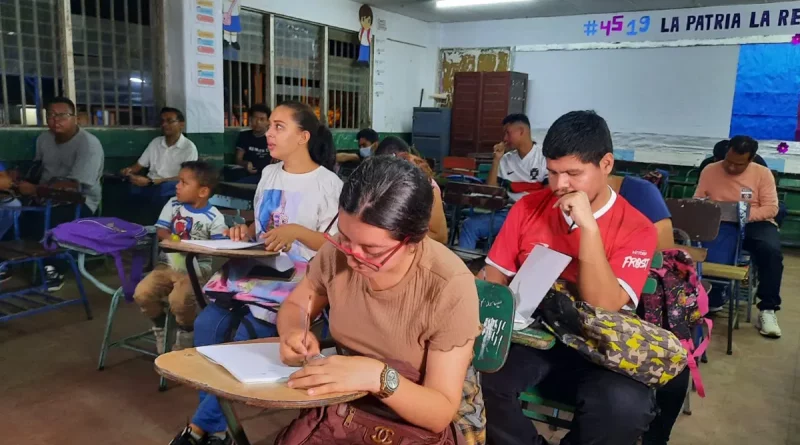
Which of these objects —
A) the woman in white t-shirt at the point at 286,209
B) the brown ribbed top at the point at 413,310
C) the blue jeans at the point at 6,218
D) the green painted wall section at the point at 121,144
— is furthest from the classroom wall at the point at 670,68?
the brown ribbed top at the point at 413,310

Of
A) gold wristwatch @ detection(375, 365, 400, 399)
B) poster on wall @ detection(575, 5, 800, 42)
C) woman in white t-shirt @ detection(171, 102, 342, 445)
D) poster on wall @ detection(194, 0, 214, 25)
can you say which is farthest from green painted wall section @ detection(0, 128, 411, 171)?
poster on wall @ detection(575, 5, 800, 42)

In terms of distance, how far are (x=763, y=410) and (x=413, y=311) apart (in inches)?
89.2

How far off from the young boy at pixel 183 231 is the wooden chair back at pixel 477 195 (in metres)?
1.78

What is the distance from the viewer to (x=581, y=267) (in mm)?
1675

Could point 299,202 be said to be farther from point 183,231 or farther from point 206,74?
point 206,74

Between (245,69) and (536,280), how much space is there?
212 inches

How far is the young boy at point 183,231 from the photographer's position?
264 centimetres

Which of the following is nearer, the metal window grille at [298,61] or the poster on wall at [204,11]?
the poster on wall at [204,11]

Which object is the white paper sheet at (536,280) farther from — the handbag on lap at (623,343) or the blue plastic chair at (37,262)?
the blue plastic chair at (37,262)

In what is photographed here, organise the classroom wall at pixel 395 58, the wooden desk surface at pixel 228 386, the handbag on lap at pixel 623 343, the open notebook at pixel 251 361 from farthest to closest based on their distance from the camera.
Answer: the classroom wall at pixel 395 58 < the handbag on lap at pixel 623 343 < the open notebook at pixel 251 361 < the wooden desk surface at pixel 228 386

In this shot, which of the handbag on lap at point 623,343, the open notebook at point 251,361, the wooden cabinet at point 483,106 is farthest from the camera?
the wooden cabinet at point 483,106

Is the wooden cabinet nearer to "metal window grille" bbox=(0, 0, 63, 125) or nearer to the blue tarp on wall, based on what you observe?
the blue tarp on wall

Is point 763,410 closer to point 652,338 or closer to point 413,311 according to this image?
point 652,338

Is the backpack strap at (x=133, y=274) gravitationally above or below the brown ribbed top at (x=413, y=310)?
below
